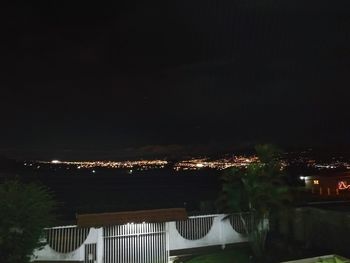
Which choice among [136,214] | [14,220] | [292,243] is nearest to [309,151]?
[292,243]

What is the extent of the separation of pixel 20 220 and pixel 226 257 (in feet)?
24.8

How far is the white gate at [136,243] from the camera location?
49.2 ft

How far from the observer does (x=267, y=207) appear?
1630 centimetres

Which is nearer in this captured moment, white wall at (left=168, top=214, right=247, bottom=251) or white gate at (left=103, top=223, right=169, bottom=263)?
white gate at (left=103, top=223, right=169, bottom=263)

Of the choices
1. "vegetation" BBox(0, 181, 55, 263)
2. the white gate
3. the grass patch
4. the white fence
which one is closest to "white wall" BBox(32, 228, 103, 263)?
the white fence

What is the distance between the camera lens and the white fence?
14383 mm

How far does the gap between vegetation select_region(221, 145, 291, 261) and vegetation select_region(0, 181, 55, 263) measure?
23.9 feet

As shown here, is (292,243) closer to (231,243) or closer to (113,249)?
(231,243)

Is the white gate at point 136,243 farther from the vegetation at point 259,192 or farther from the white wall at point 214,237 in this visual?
the vegetation at point 259,192

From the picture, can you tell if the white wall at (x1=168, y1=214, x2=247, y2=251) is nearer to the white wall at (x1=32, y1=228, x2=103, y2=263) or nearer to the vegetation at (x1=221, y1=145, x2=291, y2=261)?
the vegetation at (x1=221, y1=145, x2=291, y2=261)

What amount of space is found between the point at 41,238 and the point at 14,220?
158 centimetres

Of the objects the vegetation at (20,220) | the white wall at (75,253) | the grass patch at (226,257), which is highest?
the vegetation at (20,220)

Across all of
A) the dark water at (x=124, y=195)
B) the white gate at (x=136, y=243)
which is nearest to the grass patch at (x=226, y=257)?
the white gate at (x=136, y=243)

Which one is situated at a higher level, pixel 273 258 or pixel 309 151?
pixel 309 151
